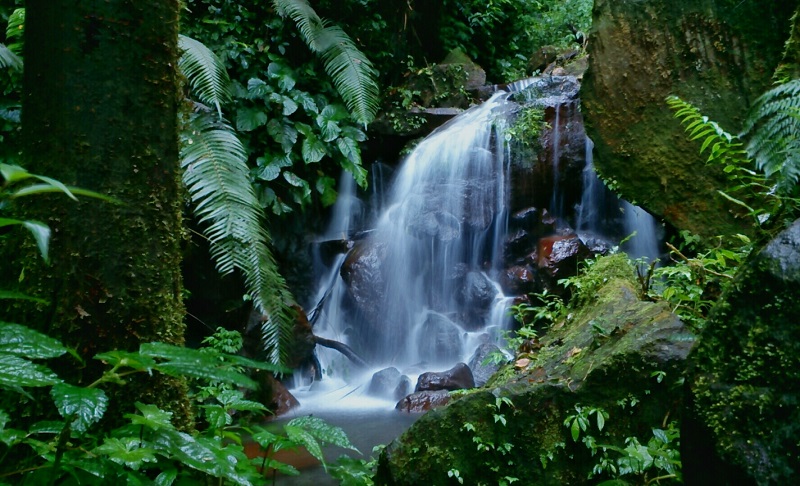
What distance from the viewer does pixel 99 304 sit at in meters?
1.55

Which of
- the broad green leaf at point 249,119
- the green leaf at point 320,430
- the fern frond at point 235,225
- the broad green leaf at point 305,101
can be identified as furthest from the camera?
the broad green leaf at point 305,101

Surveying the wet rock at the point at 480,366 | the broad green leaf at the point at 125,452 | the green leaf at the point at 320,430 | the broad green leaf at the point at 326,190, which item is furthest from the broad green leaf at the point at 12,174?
the broad green leaf at the point at 326,190

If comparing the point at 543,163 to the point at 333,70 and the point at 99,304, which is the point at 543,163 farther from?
the point at 99,304

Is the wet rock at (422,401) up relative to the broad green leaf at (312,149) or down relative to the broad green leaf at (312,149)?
down

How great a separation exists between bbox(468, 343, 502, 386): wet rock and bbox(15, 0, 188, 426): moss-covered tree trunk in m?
4.41

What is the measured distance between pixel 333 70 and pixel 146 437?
19.6 feet

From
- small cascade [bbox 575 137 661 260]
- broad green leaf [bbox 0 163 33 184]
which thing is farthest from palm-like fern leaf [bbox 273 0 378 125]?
broad green leaf [bbox 0 163 33 184]

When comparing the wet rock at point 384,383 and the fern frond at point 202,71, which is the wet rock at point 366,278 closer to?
the wet rock at point 384,383

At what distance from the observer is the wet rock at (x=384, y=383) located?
5.95 m

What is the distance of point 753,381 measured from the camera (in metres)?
1.44

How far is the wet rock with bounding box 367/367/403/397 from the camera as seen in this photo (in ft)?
19.5

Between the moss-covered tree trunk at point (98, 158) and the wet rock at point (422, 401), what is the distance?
3953mm

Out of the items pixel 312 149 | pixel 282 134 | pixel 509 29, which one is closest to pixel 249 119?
pixel 282 134

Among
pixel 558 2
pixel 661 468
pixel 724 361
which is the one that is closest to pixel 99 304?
pixel 724 361
